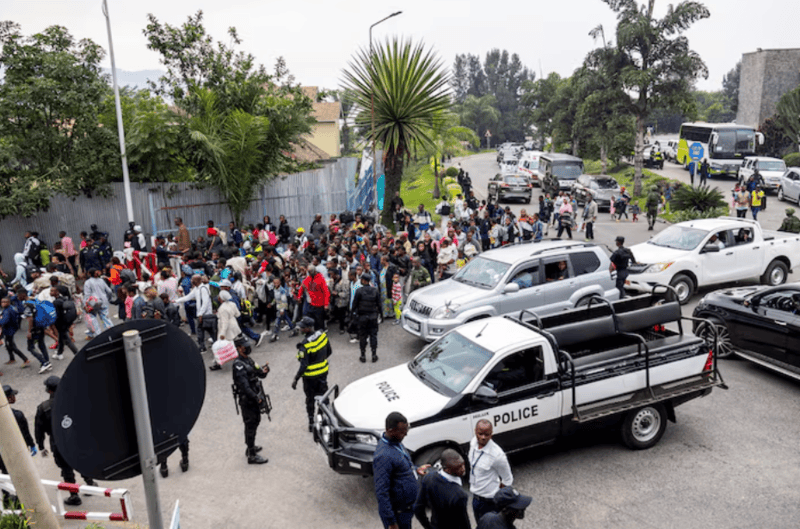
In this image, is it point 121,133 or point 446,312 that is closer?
point 446,312

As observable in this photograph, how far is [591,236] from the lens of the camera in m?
20.9

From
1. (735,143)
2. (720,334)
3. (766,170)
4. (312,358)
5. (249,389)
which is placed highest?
(735,143)

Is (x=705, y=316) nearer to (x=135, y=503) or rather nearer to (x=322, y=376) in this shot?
(x=322, y=376)

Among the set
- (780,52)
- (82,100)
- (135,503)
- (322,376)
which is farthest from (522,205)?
(780,52)

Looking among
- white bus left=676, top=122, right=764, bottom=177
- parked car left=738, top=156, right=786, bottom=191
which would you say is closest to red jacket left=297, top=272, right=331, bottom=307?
parked car left=738, top=156, right=786, bottom=191

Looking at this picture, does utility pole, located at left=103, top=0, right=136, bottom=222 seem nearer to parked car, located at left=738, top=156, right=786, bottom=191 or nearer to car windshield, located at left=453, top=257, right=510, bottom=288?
car windshield, located at left=453, top=257, right=510, bottom=288

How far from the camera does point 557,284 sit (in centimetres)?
1154

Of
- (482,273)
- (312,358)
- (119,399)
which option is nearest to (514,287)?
(482,273)

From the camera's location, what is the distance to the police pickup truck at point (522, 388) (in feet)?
22.3

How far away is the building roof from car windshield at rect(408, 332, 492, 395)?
4921 cm

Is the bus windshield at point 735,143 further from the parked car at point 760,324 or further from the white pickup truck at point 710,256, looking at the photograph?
the parked car at point 760,324

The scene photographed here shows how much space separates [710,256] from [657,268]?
4.79ft

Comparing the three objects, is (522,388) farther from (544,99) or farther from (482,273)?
(544,99)

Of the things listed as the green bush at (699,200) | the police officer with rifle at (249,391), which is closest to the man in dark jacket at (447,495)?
the police officer with rifle at (249,391)
